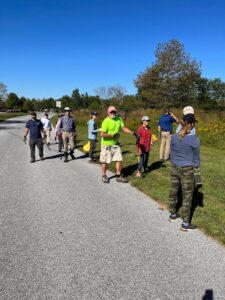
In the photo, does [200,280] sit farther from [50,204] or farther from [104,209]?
[50,204]

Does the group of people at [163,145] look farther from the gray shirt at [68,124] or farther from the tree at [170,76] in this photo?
the tree at [170,76]

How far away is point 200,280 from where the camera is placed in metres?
4.00

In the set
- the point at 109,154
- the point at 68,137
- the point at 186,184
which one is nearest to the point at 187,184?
the point at 186,184

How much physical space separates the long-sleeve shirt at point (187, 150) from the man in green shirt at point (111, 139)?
11.0ft

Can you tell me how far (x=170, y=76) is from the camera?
41656 mm

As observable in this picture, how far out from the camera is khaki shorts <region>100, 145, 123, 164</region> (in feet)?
30.7

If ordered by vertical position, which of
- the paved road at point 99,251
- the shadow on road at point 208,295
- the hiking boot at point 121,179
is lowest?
the hiking boot at point 121,179

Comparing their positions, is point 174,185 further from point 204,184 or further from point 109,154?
point 109,154

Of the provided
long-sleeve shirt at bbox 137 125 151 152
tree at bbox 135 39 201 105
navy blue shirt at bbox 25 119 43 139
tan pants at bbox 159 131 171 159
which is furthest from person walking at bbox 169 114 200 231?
A: tree at bbox 135 39 201 105

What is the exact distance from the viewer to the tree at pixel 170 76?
1626 inches

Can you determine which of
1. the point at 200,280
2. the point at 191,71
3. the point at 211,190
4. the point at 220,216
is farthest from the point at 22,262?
the point at 191,71

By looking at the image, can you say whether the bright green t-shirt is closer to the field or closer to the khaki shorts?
the khaki shorts

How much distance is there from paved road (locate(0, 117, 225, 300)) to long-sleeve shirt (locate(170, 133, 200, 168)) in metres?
1.10

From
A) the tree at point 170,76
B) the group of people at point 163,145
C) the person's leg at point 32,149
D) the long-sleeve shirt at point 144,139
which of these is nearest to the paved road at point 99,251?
the group of people at point 163,145
